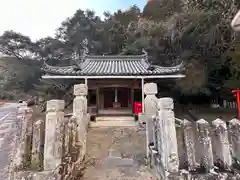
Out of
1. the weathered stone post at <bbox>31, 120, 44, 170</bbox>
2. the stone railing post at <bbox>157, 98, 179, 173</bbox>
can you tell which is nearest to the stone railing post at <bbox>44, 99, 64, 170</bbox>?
the weathered stone post at <bbox>31, 120, 44, 170</bbox>

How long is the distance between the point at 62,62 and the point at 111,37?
6.40 metres

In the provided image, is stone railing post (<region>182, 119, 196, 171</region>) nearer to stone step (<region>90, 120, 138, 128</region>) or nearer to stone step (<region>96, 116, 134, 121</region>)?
stone step (<region>90, 120, 138, 128</region>)

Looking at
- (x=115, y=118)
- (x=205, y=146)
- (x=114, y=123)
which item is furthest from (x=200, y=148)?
(x=115, y=118)

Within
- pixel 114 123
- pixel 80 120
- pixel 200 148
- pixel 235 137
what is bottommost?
pixel 114 123

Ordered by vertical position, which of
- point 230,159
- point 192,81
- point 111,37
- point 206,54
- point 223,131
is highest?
point 111,37

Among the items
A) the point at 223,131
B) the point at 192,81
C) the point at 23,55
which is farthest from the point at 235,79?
the point at 23,55

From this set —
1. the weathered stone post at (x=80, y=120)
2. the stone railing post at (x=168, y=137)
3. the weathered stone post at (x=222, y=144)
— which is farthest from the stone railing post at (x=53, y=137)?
the weathered stone post at (x=222, y=144)

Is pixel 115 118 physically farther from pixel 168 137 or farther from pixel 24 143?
pixel 168 137

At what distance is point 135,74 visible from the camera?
27.2 ft

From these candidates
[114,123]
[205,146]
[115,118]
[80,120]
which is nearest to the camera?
[205,146]

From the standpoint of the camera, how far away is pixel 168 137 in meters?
2.43

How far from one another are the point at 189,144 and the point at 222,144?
46cm

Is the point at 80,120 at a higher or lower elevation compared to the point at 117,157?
higher

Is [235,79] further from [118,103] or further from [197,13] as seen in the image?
[118,103]
